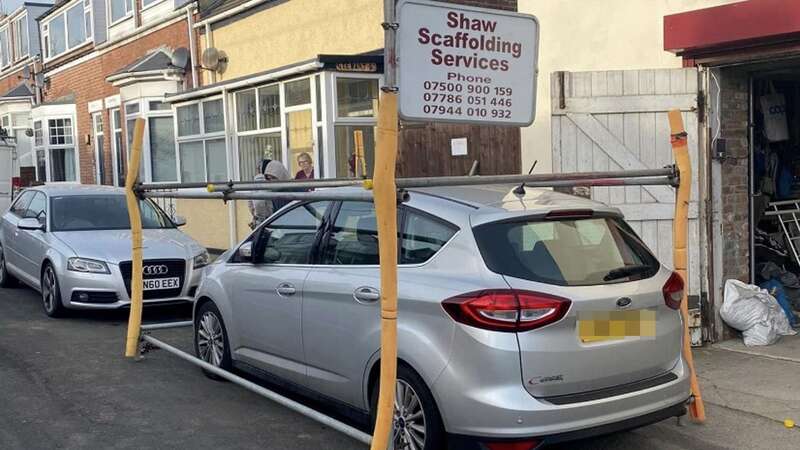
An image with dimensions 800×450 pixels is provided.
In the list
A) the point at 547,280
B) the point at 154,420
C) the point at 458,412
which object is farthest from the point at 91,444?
the point at 547,280

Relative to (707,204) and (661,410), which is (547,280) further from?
(707,204)

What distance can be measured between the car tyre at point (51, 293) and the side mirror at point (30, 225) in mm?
665

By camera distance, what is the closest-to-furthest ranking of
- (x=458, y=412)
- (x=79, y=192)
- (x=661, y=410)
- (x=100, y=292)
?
(x=458, y=412), (x=661, y=410), (x=100, y=292), (x=79, y=192)

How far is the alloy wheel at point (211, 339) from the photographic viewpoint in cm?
649

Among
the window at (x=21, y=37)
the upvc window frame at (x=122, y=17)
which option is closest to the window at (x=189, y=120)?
the upvc window frame at (x=122, y=17)

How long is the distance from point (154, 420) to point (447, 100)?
310 cm

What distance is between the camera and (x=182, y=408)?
19.4 feet

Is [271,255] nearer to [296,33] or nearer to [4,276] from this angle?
[4,276]

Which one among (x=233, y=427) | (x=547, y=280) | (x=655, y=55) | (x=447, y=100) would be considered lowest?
(x=233, y=427)

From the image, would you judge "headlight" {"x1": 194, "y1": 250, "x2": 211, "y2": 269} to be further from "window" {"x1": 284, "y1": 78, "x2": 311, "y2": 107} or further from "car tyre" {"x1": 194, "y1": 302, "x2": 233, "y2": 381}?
"window" {"x1": 284, "y1": 78, "x2": 311, "y2": 107}

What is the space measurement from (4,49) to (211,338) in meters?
31.2

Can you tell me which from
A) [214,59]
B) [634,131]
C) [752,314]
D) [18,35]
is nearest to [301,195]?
[634,131]

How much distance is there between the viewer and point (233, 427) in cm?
550

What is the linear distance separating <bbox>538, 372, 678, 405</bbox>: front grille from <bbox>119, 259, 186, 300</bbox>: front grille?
5.97m
